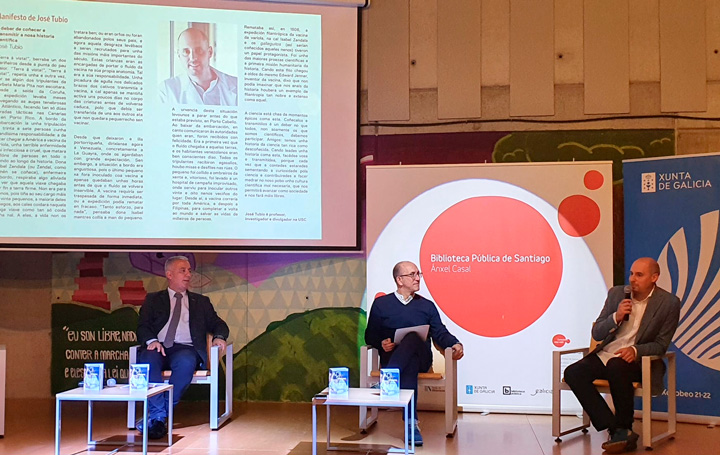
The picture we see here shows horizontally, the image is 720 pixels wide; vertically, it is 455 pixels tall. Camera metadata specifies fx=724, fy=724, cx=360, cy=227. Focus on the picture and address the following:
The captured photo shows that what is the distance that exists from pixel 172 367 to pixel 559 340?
2.71 meters

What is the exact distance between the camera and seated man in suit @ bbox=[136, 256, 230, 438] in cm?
480

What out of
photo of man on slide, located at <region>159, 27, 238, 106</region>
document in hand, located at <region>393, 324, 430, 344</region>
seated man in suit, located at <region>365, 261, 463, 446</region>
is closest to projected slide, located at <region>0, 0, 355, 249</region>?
photo of man on slide, located at <region>159, 27, 238, 106</region>

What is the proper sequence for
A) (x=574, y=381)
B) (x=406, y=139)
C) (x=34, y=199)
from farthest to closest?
(x=406, y=139) < (x=34, y=199) < (x=574, y=381)

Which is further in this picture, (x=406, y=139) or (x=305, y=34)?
(x=406, y=139)

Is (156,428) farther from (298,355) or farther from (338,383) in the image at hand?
(298,355)

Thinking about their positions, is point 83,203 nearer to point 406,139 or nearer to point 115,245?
point 115,245

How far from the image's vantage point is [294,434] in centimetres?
471

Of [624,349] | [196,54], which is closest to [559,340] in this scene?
[624,349]

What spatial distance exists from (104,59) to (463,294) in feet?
10.2

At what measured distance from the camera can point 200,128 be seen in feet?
17.3

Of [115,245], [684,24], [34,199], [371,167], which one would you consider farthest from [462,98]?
[34,199]

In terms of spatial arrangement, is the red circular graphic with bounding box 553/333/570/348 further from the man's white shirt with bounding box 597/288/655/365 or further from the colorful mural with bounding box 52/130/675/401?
the colorful mural with bounding box 52/130/675/401

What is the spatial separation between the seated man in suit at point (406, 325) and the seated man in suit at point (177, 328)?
1.09 metres

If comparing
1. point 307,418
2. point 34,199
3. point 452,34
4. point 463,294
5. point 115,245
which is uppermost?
point 452,34
